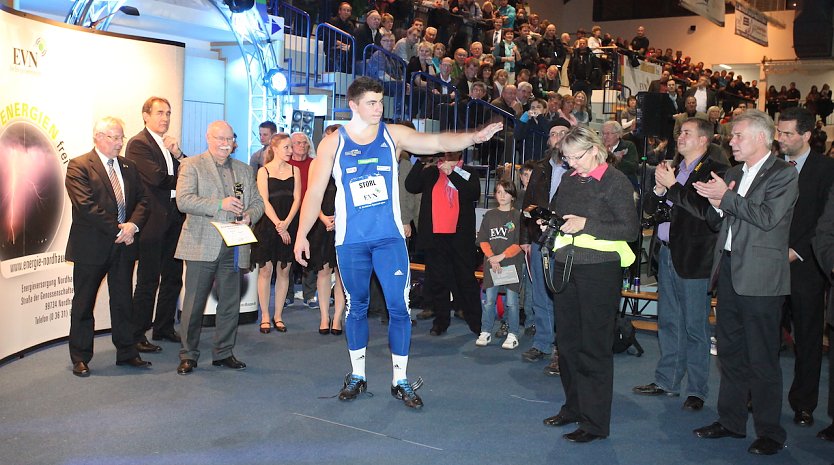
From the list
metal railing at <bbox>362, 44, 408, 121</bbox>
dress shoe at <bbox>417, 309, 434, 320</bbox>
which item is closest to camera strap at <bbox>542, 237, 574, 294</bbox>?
dress shoe at <bbox>417, 309, 434, 320</bbox>

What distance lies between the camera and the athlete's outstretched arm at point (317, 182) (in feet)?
15.5

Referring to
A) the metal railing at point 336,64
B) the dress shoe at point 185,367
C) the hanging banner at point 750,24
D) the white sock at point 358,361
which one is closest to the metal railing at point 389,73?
the metal railing at point 336,64

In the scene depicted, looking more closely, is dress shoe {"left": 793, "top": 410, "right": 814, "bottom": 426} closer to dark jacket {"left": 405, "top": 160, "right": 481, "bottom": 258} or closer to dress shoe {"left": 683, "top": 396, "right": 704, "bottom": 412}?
dress shoe {"left": 683, "top": 396, "right": 704, "bottom": 412}

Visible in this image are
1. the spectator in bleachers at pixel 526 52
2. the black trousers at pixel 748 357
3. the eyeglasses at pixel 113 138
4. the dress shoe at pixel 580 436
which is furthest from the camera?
the spectator in bleachers at pixel 526 52

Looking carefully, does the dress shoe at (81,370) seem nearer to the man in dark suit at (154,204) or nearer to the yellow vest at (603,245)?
the man in dark suit at (154,204)

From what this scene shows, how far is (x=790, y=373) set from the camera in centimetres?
600

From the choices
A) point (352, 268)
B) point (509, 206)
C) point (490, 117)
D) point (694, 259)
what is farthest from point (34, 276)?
point (490, 117)

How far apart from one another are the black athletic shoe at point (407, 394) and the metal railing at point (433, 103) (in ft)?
20.3

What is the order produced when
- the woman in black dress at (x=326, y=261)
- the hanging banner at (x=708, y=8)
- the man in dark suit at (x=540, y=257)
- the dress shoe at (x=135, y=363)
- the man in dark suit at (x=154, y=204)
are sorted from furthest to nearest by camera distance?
the hanging banner at (x=708, y=8) < the woman in black dress at (x=326, y=261) < the man in dark suit at (x=154, y=204) < the man in dark suit at (x=540, y=257) < the dress shoe at (x=135, y=363)

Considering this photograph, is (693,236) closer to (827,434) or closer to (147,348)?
(827,434)

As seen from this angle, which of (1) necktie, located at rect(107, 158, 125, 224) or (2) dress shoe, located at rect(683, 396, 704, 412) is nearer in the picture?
(2) dress shoe, located at rect(683, 396, 704, 412)

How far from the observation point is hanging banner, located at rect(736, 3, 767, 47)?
17500mm

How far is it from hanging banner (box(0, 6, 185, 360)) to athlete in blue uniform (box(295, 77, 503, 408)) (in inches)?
86.6

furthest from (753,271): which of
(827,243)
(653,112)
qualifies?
(653,112)
